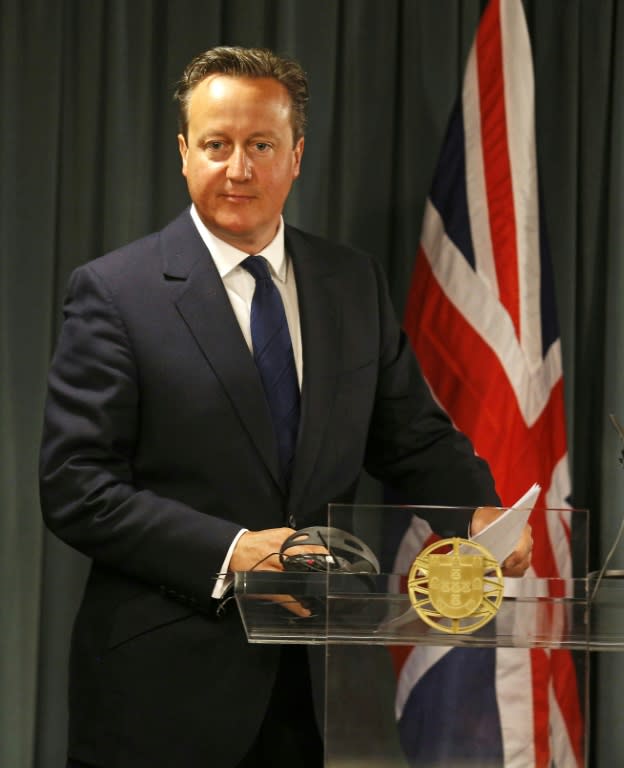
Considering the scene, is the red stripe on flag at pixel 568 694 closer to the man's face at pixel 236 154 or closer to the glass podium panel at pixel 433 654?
the glass podium panel at pixel 433 654

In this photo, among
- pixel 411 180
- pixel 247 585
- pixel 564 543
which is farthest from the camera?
pixel 411 180

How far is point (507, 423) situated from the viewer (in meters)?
2.78

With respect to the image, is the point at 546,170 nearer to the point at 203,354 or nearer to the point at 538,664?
the point at 203,354

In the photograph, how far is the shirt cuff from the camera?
1936 millimetres

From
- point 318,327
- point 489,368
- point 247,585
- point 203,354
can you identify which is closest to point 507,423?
point 489,368

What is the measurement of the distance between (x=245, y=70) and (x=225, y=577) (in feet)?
3.09

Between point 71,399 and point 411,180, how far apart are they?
133cm

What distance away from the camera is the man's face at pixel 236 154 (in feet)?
7.30

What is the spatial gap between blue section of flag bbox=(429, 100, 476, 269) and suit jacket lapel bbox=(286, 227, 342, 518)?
57 cm

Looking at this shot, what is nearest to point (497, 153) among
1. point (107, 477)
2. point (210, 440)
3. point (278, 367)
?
point (278, 367)

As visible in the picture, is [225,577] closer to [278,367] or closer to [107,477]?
[107,477]

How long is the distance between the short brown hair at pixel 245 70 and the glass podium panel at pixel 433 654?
112cm

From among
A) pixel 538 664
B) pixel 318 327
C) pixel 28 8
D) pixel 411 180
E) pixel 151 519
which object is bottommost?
pixel 538 664

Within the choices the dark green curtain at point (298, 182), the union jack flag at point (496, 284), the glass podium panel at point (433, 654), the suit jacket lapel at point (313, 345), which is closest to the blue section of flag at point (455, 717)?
the glass podium panel at point (433, 654)
